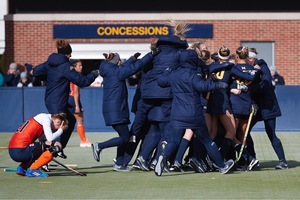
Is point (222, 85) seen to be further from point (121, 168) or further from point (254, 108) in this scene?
point (121, 168)

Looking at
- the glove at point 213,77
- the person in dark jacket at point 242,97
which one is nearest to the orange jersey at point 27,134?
the glove at point 213,77

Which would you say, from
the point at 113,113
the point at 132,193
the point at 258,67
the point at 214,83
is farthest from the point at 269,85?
the point at 132,193

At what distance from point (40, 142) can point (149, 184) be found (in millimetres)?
1687

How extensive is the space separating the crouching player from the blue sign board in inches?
690

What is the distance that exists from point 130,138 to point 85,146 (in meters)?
4.60

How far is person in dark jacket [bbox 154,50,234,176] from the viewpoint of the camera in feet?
42.0

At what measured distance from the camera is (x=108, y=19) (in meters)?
30.6

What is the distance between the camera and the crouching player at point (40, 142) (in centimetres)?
1277

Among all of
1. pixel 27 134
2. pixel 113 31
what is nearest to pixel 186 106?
pixel 27 134

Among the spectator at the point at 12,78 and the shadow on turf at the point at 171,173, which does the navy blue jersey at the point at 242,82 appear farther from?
the spectator at the point at 12,78

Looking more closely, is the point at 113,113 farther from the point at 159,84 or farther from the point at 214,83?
the point at 214,83

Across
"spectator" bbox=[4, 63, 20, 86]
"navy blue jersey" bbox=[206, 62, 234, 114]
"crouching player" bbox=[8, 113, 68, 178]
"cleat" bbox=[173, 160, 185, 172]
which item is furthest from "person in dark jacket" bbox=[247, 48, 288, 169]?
"spectator" bbox=[4, 63, 20, 86]

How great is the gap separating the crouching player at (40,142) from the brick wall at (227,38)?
17.6 m

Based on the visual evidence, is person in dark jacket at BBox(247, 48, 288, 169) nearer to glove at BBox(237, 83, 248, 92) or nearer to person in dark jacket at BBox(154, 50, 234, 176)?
glove at BBox(237, 83, 248, 92)
